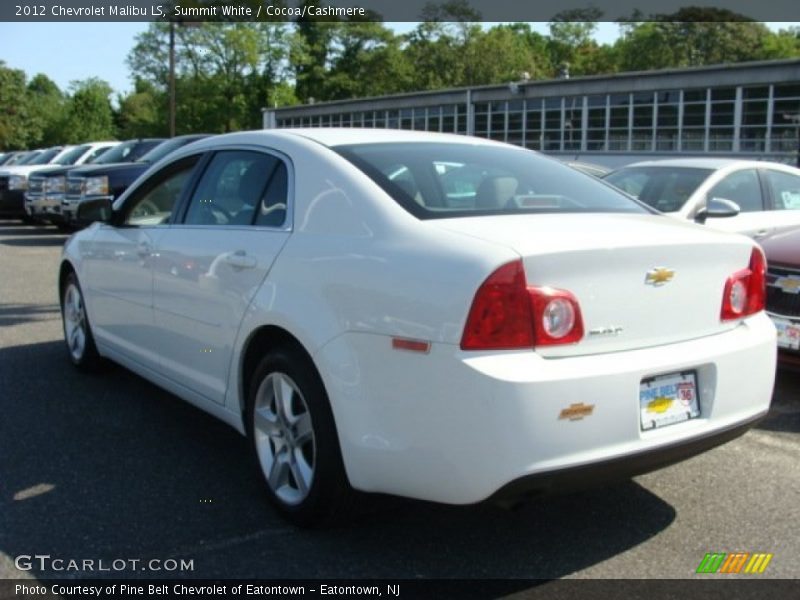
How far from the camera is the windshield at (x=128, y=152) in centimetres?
1602

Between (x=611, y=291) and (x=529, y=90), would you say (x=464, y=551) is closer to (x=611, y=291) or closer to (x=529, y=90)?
(x=611, y=291)

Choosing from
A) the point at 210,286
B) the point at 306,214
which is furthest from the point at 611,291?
the point at 210,286

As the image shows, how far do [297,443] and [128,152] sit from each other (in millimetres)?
13865

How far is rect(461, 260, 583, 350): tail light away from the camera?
112 inches

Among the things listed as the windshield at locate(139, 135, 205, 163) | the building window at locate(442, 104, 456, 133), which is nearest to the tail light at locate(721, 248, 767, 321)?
the windshield at locate(139, 135, 205, 163)

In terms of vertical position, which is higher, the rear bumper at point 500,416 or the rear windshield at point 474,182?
the rear windshield at point 474,182

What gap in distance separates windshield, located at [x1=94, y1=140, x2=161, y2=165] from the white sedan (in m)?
10.2

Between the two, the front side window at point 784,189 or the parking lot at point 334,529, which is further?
the front side window at point 784,189

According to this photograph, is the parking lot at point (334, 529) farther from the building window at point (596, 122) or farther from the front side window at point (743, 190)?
the building window at point (596, 122)

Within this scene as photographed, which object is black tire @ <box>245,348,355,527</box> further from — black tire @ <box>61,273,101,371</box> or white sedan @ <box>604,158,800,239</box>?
white sedan @ <box>604,158,800,239</box>

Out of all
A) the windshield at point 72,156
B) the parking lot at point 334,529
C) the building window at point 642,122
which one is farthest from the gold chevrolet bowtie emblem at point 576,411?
the building window at point 642,122

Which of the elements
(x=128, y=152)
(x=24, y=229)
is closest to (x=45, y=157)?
(x=24, y=229)

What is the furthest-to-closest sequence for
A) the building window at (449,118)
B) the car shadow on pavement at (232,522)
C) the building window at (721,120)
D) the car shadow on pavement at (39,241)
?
the building window at (449,118), the building window at (721,120), the car shadow on pavement at (39,241), the car shadow on pavement at (232,522)

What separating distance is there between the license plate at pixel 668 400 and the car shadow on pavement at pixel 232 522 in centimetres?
50
